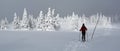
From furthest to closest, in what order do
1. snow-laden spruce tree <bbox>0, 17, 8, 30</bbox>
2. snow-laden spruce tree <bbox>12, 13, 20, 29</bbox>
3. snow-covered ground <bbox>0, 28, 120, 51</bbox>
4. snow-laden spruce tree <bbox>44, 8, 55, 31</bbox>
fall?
snow-laden spruce tree <bbox>0, 17, 8, 30</bbox> < snow-laden spruce tree <bbox>12, 13, 20, 29</bbox> < snow-laden spruce tree <bbox>44, 8, 55, 31</bbox> < snow-covered ground <bbox>0, 28, 120, 51</bbox>

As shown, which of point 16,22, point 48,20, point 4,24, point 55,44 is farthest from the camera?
point 4,24

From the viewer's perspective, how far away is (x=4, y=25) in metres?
116

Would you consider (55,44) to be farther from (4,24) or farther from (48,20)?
(4,24)

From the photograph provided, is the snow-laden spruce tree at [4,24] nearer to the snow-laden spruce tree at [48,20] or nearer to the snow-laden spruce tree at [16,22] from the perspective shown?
the snow-laden spruce tree at [16,22]

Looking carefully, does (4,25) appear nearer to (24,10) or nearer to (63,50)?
(24,10)

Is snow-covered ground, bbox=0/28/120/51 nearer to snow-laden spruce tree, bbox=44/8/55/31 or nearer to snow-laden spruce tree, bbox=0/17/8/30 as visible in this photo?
snow-laden spruce tree, bbox=44/8/55/31

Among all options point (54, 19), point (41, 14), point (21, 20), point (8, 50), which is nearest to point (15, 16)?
point (21, 20)

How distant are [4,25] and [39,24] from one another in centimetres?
3129

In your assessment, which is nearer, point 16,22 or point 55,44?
point 55,44

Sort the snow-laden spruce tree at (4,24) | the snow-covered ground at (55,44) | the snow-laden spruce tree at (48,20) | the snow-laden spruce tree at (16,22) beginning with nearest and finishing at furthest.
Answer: the snow-covered ground at (55,44), the snow-laden spruce tree at (48,20), the snow-laden spruce tree at (16,22), the snow-laden spruce tree at (4,24)

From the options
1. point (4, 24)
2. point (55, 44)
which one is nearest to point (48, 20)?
point (4, 24)

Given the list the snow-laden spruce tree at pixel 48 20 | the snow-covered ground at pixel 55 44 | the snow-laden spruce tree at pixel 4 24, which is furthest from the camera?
the snow-laden spruce tree at pixel 4 24

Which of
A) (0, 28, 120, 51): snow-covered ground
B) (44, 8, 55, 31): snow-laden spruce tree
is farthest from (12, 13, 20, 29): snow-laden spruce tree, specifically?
(0, 28, 120, 51): snow-covered ground

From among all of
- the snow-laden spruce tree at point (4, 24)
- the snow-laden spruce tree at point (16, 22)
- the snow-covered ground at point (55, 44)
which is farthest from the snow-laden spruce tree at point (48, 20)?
the snow-covered ground at point (55, 44)
